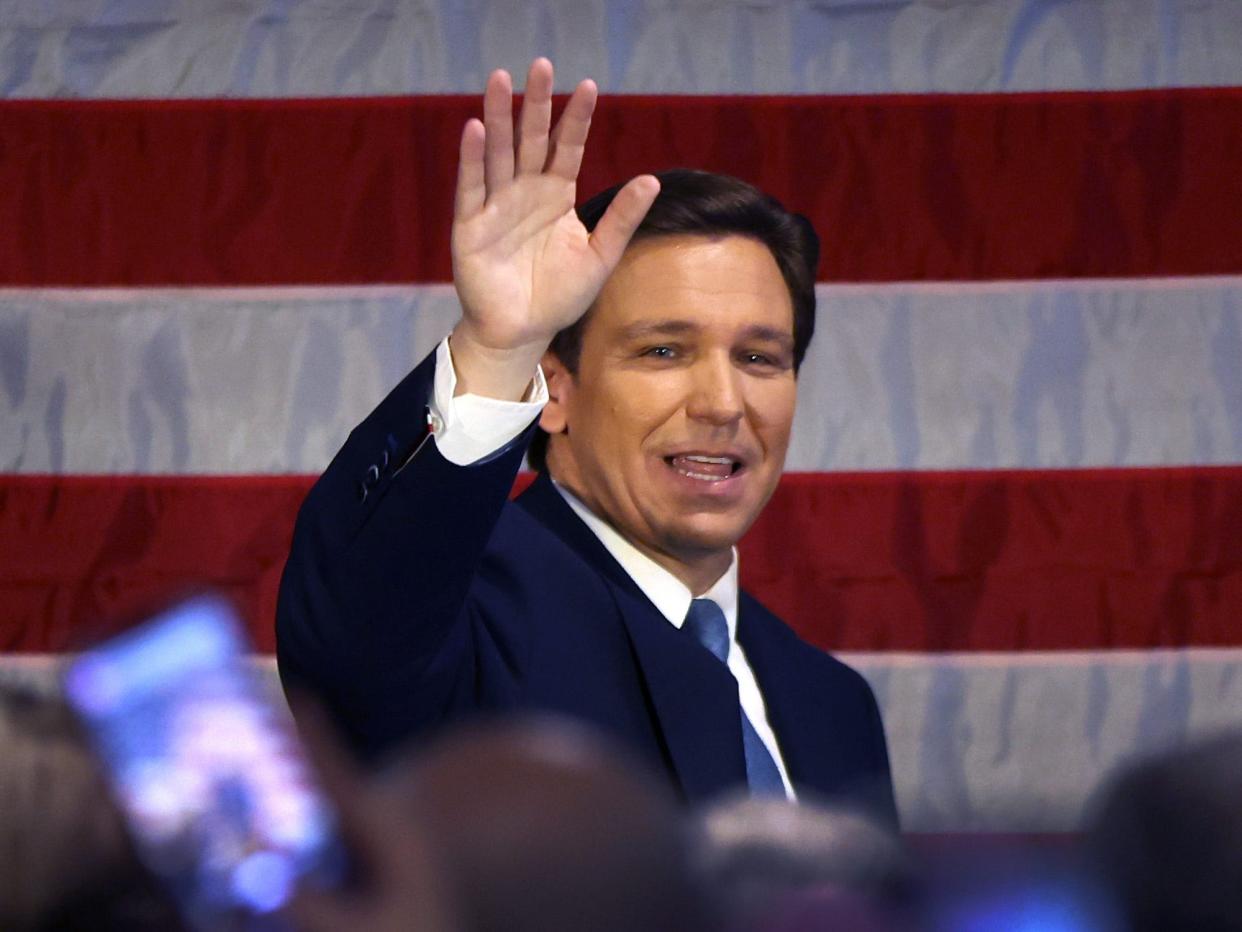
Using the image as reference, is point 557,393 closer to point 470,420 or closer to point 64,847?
point 470,420

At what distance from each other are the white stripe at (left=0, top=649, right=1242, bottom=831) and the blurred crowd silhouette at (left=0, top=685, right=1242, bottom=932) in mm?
1986

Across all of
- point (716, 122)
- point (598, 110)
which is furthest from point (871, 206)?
point (598, 110)

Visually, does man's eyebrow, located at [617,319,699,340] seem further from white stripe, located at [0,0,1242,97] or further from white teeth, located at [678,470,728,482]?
white stripe, located at [0,0,1242,97]

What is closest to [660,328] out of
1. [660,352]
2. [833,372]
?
[660,352]

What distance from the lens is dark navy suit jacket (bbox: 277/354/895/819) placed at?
3.28 feet

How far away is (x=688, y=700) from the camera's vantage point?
1.26 m

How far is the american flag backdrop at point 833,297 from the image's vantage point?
2.32 metres

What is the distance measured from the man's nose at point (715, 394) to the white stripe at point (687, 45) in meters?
0.90

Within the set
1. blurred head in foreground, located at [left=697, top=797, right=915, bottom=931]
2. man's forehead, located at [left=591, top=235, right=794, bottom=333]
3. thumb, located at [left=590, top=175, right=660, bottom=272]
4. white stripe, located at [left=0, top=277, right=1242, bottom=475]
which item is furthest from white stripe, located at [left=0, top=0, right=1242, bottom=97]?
blurred head in foreground, located at [left=697, top=797, right=915, bottom=931]

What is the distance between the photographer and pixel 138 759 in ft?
1.08

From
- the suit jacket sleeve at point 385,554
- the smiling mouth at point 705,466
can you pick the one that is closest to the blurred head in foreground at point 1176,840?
the suit jacket sleeve at point 385,554

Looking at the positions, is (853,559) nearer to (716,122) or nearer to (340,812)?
(716,122)

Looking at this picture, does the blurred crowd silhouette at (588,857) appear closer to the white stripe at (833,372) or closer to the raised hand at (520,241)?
the raised hand at (520,241)

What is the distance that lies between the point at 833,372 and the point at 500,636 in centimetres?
119
